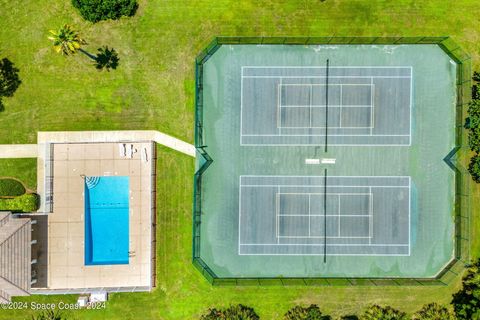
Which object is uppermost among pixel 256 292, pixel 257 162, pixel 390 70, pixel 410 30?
pixel 410 30

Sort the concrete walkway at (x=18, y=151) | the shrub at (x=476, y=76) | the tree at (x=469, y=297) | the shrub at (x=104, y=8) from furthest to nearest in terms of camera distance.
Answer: the concrete walkway at (x=18, y=151) < the shrub at (x=476, y=76) < the shrub at (x=104, y=8) < the tree at (x=469, y=297)

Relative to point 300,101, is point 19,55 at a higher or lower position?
higher

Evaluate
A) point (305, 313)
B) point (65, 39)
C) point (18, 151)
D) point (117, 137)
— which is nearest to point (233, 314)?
point (305, 313)

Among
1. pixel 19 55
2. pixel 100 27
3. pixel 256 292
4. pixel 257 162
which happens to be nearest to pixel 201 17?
pixel 100 27

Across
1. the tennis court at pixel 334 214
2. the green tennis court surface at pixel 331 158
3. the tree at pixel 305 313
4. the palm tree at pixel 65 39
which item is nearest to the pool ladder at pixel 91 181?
the green tennis court surface at pixel 331 158

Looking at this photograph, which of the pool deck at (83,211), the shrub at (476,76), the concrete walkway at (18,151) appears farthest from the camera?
the concrete walkway at (18,151)

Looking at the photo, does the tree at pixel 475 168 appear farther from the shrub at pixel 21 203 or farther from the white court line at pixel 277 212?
the shrub at pixel 21 203

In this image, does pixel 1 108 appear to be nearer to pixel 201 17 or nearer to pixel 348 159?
pixel 201 17
